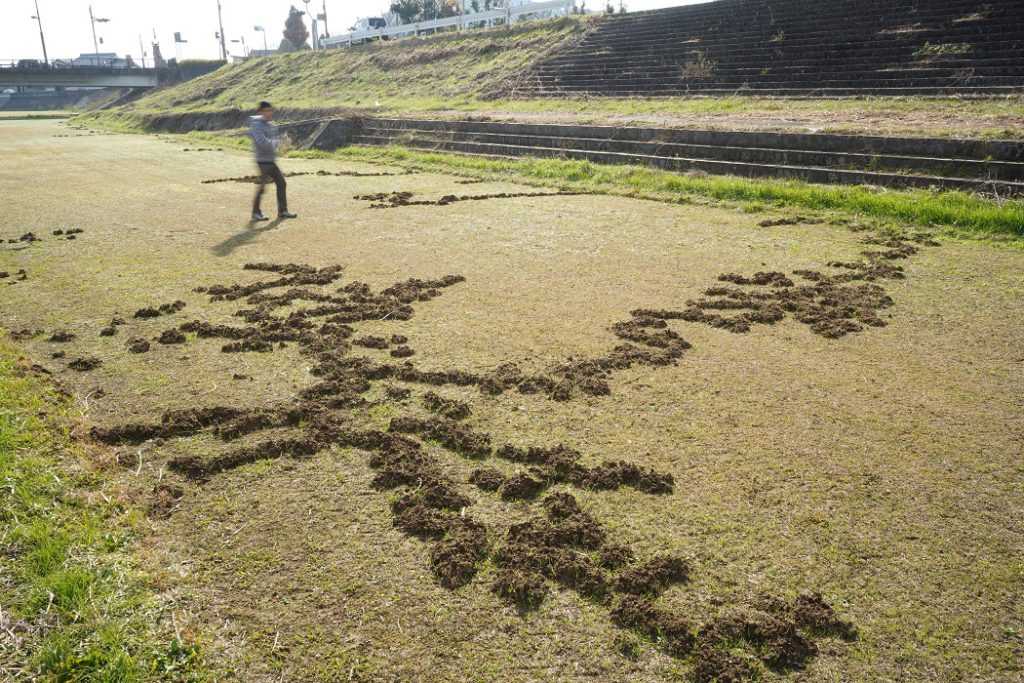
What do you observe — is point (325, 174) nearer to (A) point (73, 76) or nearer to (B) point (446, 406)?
(B) point (446, 406)

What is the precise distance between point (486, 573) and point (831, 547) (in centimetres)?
150

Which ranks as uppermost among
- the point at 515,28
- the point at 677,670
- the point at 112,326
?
the point at 515,28

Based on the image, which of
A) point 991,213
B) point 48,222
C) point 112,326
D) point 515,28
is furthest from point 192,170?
point 515,28

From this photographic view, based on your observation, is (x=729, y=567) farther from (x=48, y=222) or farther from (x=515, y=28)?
(x=515, y=28)

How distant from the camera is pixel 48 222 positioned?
1126 centimetres

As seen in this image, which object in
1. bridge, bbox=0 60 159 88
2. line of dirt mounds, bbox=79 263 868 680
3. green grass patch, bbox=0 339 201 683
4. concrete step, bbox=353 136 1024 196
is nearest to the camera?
green grass patch, bbox=0 339 201 683

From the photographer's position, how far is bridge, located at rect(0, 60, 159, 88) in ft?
178

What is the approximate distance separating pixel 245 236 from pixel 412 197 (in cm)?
387

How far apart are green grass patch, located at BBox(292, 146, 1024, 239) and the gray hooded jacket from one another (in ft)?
18.4

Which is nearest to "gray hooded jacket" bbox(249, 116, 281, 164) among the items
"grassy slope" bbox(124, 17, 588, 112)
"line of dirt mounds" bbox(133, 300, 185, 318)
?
"line of dirt mounds" bbox(133, 300, 185, 318)

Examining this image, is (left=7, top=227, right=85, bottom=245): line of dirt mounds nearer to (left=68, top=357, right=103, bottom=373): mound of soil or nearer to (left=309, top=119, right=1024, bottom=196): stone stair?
(left=68, top=357, right=103, bottom=373): mound of soil

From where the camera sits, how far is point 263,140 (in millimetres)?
10938

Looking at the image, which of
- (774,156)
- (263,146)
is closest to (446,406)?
(263,146)

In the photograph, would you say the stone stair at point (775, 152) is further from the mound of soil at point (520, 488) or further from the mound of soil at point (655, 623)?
the mound of soil at point (655, 623)
